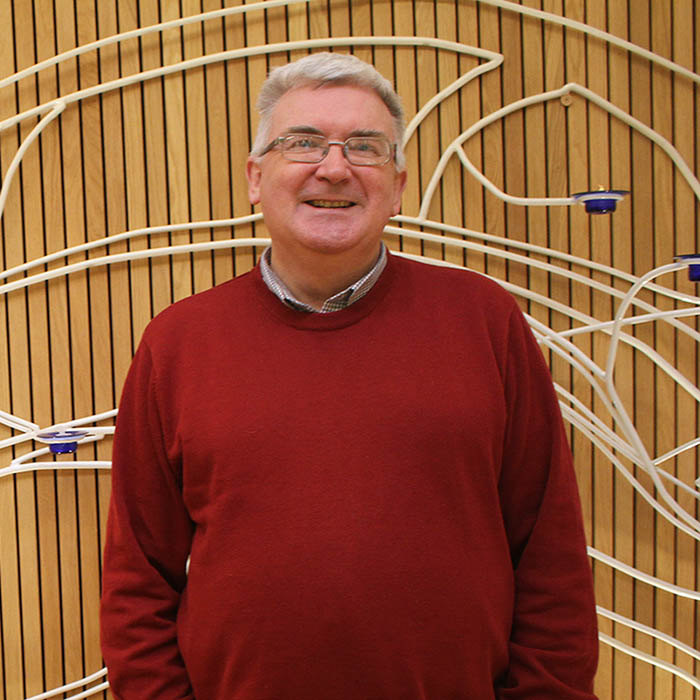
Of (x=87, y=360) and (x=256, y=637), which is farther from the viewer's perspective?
(x=87, y=360)

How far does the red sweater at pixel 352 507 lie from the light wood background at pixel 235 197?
802 mm

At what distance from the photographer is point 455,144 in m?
1.81

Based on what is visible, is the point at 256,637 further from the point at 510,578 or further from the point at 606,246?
the point at 606,246

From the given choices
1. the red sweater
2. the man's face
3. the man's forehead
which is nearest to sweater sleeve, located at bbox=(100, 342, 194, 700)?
the red sweater

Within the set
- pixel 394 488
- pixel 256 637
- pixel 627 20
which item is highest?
pixel 627 20

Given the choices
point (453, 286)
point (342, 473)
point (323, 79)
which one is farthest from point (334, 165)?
point (342, 473)

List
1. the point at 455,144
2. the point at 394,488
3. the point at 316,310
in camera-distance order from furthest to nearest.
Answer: the point at 455,144 < the point at 316,310 < the point at 394,488

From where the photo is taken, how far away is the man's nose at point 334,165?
1014mm

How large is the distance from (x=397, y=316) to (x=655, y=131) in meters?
1.18

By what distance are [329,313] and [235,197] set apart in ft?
2.93

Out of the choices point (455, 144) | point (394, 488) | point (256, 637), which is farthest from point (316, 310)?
point (455, 144)

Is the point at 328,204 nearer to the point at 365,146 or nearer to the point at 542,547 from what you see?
the point at 365,146

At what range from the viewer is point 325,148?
3.40 ft

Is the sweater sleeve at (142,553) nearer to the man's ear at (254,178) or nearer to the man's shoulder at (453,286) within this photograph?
the man's ear at (254,178)
